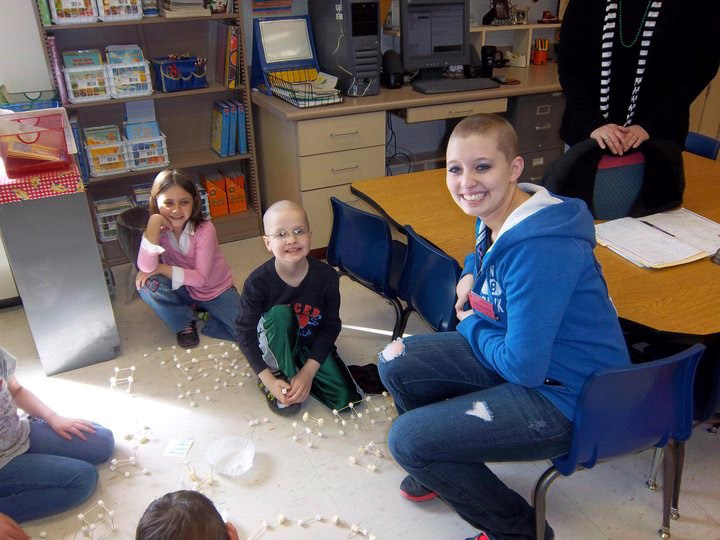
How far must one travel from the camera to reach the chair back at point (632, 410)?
1257mm

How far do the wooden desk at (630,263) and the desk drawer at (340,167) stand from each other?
845 mm

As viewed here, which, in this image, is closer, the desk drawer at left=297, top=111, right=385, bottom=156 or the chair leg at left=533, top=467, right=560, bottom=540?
the chair leg at left=533, top=467, right=560, bottom=540

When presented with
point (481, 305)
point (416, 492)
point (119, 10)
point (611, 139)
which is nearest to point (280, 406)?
point (416, 492)

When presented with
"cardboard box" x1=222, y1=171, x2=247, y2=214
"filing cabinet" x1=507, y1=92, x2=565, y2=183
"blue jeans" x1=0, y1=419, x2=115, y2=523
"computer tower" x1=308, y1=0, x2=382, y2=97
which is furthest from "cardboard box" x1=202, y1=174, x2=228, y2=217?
"blue jeans" x1=0, y1=419, x2=115, y2=523

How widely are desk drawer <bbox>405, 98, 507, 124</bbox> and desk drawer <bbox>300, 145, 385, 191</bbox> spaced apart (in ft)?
0.80

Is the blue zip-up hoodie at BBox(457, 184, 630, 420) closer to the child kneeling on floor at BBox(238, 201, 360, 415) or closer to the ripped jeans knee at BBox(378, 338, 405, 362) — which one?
the ripped jeans knee at BBox(378, 338, 405, 362)

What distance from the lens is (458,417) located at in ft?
4.82

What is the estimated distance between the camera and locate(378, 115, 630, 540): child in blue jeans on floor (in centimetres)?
133

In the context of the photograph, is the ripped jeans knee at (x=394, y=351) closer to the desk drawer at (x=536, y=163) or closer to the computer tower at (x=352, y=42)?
the computer tower at (x=352, y=42)

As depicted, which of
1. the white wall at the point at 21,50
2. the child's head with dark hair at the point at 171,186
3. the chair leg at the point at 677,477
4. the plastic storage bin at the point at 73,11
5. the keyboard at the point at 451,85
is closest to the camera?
the chair leg at the point at 677,477

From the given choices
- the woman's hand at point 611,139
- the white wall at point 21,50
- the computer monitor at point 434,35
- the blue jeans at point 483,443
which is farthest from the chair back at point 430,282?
the white wall at point 21,50

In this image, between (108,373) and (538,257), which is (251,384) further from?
(538,257)

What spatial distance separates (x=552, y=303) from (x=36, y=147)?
1958mm

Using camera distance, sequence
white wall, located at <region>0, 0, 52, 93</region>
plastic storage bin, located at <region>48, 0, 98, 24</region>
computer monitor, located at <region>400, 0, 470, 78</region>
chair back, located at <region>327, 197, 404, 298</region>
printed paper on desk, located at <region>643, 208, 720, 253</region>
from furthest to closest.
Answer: computer monitor, located at <region>400, 0, 470, 78</region> → white wall, located at <region>0, 0, 52, 93</region> → plastic storage bin, located at <region>48, 0, 98, 24</region> → chair back, located at <region>327, 197, 404, 298</region> → printed paper on desk, located at <region>643, 208, 720, 253</region>
